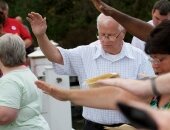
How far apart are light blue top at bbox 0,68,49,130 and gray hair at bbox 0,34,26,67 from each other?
82 mm

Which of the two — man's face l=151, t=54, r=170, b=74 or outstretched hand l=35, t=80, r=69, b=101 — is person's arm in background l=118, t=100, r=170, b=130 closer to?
outstretched hand l=35, t=80, r=69, b=101

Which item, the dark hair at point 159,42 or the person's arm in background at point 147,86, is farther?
the dark hair at point 159,42

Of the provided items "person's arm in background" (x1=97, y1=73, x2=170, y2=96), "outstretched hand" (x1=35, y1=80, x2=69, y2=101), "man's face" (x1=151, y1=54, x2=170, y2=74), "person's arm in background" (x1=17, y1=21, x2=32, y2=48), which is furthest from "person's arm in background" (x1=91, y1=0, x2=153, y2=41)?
"person's arm in background" (x1=17, y1=21, x2=32, y2=48)

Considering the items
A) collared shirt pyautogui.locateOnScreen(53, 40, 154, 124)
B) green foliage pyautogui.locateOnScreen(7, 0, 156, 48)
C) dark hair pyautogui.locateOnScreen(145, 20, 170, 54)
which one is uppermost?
dark hair pyautogui.locateOnScreen(145, 20, 170, 54)

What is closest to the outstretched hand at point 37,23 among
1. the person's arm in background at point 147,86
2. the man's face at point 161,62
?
the man's face at point 161,62

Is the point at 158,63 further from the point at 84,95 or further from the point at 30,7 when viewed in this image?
the point at 30,7

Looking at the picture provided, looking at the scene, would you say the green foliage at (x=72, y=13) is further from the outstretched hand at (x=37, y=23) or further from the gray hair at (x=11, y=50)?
the gray hair at (x=11, y=50)

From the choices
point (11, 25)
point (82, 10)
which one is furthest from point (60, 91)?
point (82, 10)

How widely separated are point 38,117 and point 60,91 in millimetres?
2077

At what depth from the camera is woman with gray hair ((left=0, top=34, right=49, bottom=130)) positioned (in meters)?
4.10

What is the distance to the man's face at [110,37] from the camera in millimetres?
4348

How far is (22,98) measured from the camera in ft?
13.7

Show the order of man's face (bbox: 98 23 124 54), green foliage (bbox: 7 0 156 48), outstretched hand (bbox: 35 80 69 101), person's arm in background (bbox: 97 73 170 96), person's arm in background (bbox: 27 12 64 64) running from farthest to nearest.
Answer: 1. green foliage (bbox: 7 0 156 48)
2. man's face (bbox: 98 23 124 54)
3. person's arm in background (bbox: 27 12 64 64)
4. outstretched hand (bbox: 35 80 69 101)
5. person's arm in background (bbox: 97 73 170 96)

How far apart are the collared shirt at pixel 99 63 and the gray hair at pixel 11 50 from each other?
0.34 metres
